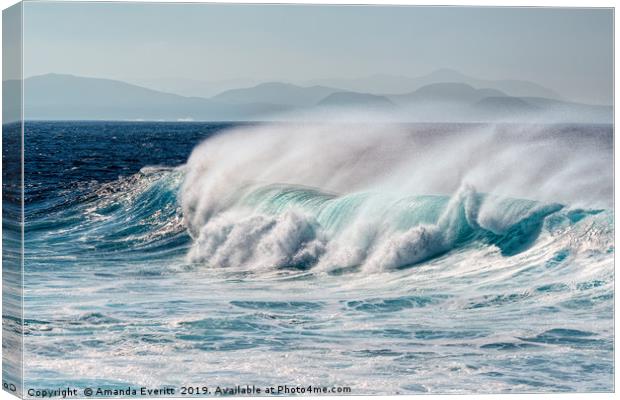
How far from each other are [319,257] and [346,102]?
2.12 metres

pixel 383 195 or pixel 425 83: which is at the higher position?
pixel 425 83

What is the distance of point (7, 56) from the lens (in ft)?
57.5

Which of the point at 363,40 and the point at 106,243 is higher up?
the point at 363,40

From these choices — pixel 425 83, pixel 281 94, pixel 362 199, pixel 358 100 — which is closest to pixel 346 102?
pixel 358 100

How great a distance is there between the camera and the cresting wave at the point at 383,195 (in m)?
17.9

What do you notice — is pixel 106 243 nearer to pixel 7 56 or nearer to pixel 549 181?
pixel 7 56

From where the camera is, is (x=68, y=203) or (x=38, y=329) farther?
(x=68, y=203)

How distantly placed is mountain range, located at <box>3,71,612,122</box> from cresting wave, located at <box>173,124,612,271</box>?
10.2 inches

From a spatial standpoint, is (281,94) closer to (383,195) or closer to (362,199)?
(362,199)

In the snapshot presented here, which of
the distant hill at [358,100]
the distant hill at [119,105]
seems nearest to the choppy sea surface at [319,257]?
the distant hill at [119,105]

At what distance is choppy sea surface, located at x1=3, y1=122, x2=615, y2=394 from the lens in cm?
1708

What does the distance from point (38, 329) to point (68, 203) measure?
2.06m

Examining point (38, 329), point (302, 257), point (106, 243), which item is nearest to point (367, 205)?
point (302, 257)

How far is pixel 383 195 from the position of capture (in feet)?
59.3
